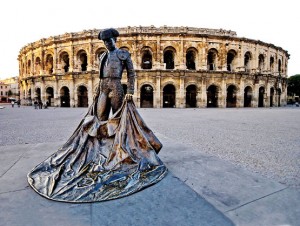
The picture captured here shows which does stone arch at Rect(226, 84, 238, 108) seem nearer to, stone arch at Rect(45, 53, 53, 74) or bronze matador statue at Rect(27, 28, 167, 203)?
bronze matador statue at Rect(27, 28, 167, 203)

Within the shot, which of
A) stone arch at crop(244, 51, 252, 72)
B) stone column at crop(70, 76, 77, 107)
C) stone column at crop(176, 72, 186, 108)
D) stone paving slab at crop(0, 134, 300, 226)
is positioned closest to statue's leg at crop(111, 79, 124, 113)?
stone paving slab at crop(0, 134, 300, 226)

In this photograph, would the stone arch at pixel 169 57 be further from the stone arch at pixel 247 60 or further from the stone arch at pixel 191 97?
the stone arch at pixel 247 60

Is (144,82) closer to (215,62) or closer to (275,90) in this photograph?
(215,62)

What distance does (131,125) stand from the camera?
3291 millimetres

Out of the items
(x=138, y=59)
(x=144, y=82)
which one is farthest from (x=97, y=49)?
(x=144, y=82)

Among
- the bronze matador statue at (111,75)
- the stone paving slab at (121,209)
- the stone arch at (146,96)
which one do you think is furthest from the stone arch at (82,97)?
the stone paving slab at (121,209)

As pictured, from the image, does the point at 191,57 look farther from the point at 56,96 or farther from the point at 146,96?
the point at 56,96

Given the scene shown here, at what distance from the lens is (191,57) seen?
26516 millimetres

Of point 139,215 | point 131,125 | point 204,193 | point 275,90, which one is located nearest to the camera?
point 139,215

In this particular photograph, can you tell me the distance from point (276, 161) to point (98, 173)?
3.61 m

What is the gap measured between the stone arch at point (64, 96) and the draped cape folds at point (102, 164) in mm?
26128

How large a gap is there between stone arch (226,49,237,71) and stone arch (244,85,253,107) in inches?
149

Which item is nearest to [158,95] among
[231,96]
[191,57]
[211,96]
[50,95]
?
[191,57]

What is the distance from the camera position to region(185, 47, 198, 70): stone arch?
25144 mm
